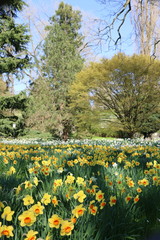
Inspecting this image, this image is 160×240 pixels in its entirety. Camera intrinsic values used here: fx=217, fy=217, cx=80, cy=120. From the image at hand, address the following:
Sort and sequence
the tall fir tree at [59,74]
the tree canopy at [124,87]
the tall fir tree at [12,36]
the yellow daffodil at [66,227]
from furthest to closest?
the tall fir tree at [59,74], the tree canopy at [124,87], the tall fir tree at [12,36], the yellow daffodil at [66,227]

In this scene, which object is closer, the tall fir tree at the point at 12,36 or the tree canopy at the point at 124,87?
the tall fir tree at the point at 12,36

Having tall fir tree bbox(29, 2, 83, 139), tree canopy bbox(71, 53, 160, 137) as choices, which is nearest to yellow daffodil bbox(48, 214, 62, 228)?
tree canopy bbox(71, 53, 160, 137)

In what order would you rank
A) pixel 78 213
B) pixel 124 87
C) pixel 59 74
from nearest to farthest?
1. pixel 78 213
2. pixel 124 87
3. pixel 59 74

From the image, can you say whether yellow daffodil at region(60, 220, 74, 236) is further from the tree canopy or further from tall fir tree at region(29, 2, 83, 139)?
tall fir tree at region(29, 2, 83, 139)

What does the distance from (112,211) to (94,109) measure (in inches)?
436

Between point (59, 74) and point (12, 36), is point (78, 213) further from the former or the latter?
point (59, 74)

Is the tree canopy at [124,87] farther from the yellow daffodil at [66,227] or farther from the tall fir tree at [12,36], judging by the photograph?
the yellow daffodil at [66,227]

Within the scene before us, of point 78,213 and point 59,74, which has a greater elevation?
point 59,74

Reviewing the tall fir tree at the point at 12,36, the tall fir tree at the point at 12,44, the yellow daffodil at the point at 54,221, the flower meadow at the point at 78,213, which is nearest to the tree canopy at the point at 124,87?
the tall fir tree at the point at 12,44

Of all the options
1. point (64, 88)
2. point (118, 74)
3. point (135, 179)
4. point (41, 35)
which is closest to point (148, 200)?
point (135, 179)

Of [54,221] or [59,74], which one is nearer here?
[54,221]

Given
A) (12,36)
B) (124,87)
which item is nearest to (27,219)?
(124,87)

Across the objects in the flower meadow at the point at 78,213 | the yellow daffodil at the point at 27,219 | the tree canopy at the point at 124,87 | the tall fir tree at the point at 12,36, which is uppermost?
the tall fir tree at the point at 12,36

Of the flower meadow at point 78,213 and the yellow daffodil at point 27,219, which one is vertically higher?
the yellow daffodil at point 27,219
